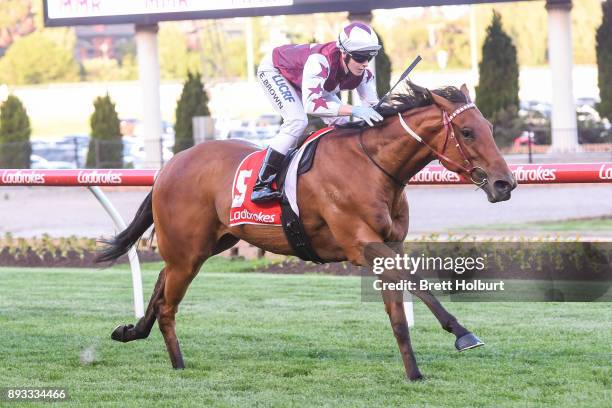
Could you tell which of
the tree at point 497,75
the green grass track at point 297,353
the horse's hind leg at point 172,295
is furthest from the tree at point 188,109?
the horse's hind leg at point 172,295

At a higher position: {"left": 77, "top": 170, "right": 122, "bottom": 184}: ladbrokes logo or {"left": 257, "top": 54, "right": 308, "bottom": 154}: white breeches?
{"left": 257, "top": 54, "right": 308, "bottom": 154}: white breeches

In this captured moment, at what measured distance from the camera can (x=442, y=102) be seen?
19.0 feet

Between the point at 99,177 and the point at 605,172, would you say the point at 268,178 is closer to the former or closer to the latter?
the point at 605,172

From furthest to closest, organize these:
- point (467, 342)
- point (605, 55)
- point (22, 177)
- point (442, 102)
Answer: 1. point (605, 55)
2. point (22, 177)
3. point (442, 102)
4. point (467, 342)

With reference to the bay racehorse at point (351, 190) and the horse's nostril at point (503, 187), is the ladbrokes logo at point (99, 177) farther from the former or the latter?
the horse's nostril at point (503, 187)

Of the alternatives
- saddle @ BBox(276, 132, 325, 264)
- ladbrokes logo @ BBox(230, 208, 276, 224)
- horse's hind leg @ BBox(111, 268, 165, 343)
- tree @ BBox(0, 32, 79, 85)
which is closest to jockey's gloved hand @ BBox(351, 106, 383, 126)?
saddle @ BBox(276, 132, 325, 264)

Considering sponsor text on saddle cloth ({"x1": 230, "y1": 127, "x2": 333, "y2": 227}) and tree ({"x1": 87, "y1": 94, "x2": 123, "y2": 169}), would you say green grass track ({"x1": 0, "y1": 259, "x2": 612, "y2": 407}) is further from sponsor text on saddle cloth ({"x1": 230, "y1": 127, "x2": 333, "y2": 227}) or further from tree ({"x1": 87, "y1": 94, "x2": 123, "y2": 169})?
tree ({"x1": 87, "y1": 94, "x2": 123, "y2": 169})

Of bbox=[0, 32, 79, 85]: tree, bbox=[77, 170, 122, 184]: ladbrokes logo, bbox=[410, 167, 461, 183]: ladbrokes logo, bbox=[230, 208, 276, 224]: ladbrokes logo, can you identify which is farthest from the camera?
bbox=[0, 32, 79, 85]: tree

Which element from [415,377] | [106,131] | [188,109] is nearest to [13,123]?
[106,131]

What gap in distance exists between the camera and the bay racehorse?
5.71 metres

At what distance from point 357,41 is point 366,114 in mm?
394

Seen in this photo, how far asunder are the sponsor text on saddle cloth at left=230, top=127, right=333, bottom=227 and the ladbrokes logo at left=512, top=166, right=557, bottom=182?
3.86 ft

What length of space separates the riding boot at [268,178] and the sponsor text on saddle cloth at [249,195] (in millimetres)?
44

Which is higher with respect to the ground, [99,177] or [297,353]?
[99,177]
